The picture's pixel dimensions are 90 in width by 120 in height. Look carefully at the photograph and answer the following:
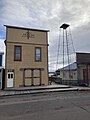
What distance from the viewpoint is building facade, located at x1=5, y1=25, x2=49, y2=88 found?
2052cm

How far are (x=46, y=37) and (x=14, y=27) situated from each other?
184 inches

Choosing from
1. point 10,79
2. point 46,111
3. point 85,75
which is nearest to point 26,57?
point 10,79

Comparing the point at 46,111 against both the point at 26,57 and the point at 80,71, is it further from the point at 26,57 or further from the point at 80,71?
the point at 80,71

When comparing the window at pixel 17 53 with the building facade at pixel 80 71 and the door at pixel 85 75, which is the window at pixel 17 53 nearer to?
the building facade at pixel 80 71

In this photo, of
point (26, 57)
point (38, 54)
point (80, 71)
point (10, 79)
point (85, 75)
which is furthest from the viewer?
point (80, 71)

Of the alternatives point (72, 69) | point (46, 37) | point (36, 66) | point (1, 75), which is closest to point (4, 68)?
point (1, 75)

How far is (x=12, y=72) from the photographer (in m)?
20.5

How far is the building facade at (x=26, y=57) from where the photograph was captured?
20.5 m

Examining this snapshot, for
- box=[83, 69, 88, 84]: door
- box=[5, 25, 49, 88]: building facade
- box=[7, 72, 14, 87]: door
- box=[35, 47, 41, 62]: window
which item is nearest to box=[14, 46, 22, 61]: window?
box=[5, 25, 49, 88]: building facade

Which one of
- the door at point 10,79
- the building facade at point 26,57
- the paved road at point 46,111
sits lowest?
the paved road at point 46,111

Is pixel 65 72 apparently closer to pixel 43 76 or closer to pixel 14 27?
pixel 43 76

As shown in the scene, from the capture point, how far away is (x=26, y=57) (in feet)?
70.4

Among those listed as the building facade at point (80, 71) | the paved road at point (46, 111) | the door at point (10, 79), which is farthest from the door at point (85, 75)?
the paved road at point (46, 111)

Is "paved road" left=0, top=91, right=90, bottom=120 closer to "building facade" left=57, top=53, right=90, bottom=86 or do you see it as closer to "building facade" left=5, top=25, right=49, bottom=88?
"building facade" left=5, top=25, right=49, bottom=88
